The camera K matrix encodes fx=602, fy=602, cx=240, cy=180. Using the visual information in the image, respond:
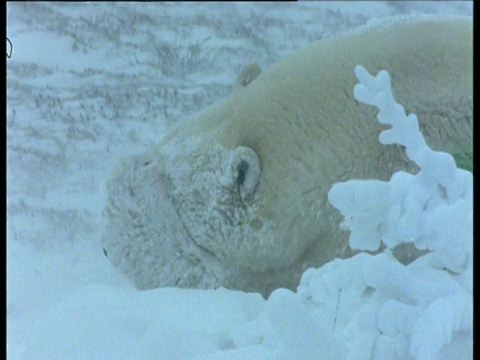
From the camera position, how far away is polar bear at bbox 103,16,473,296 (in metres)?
0.76

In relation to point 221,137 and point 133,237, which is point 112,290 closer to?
point 133,237

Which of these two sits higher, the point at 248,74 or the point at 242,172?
the point at 248,74

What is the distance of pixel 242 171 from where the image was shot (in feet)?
2.66

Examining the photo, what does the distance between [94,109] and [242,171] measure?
0.25 meters

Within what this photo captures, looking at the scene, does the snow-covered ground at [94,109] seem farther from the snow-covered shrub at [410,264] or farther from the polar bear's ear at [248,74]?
the snow-covered shrub at [410,264]

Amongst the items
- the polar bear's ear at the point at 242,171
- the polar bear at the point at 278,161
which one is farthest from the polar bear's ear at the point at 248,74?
the polar bear's ear at the point at 242,171

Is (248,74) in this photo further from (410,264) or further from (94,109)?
(410,264)

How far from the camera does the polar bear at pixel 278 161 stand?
2.48 ft

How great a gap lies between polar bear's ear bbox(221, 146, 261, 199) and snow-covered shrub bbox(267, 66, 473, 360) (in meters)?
→ 0.20

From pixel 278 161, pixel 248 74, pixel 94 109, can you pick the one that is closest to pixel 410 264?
pixel 278 161

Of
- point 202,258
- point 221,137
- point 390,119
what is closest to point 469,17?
point 390,119

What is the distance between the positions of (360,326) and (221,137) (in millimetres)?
325

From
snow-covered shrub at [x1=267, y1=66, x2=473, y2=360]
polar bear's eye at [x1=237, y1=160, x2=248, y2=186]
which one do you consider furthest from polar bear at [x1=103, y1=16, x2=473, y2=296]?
snow-covered shrub at [x1=267, y1=66, x2=473, y2=360]

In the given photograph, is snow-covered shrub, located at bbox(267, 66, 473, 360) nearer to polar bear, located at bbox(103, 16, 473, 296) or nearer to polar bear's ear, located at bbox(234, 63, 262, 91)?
polar bear, located at bbox(103, 16, 473, 296)
